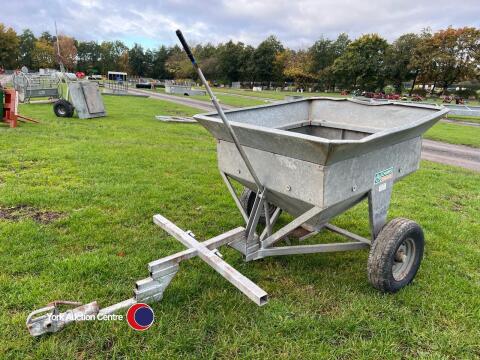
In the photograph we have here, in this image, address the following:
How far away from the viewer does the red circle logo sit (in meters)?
2.31

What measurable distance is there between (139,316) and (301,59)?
2733 inches

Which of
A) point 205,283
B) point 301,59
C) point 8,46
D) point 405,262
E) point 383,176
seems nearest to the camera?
point 383,176

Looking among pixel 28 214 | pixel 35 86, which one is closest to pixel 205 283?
pixel 28 214

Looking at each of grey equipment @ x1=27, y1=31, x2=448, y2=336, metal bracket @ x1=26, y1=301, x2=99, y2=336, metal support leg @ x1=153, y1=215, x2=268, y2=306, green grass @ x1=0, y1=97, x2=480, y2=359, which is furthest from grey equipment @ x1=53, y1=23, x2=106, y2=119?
metal bracket @ x1=26, y1=301, x2=99, y2=336

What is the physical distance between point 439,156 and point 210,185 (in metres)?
7.62

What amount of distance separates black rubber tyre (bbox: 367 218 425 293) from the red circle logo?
177 cm

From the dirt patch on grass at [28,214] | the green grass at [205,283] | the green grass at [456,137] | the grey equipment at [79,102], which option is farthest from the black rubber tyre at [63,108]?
the green grass at [456,137]

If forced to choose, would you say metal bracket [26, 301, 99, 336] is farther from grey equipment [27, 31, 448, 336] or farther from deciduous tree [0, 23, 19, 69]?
deciduous tree [0, 23, 19, 69]

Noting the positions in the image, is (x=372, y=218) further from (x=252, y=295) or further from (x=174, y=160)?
(x=174, y=160)

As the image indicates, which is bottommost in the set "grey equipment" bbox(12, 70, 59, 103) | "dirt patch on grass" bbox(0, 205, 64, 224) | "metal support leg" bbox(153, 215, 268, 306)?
"dirt patch on grass" bbox(0, 205, 64, 224)

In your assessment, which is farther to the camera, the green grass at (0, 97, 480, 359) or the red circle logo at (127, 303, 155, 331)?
the green grass at (0, 97, 480, 359)

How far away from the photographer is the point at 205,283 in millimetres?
3168

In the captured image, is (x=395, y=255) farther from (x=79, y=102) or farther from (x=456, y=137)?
(x=456, y=137)

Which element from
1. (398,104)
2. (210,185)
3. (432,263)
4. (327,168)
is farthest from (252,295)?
(210,185)
